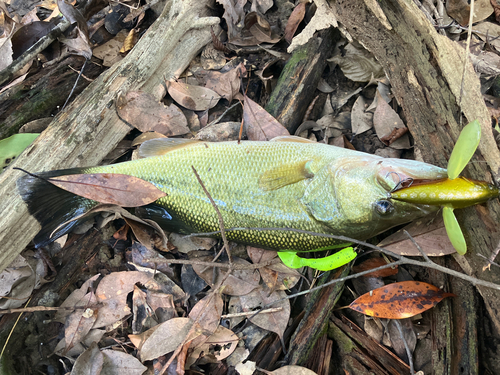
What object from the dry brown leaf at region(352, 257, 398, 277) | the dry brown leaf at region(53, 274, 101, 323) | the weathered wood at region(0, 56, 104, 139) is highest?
the weathered wood at region(0, 56, 104, 139)

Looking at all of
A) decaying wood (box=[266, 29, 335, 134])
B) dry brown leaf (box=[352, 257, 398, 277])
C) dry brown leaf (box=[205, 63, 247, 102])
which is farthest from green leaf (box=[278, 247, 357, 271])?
dry brown leaf (box=[205, 63, 247, 102])

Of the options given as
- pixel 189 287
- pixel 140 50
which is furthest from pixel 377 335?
pixel 140 50

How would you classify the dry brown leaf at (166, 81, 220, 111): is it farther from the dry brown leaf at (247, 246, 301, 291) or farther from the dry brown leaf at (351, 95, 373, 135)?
the dry brown leaf at (247, 246, 301, 291)

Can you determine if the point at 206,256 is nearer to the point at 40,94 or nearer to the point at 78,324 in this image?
the point at 78,324

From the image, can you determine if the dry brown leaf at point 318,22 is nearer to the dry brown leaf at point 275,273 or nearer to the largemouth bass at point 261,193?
the largemouth bass at point 261,193

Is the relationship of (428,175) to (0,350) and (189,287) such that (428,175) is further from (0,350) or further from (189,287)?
(0,350)

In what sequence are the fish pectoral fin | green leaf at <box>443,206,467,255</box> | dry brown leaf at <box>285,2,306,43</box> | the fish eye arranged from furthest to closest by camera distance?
dry brown leaf at <box>285,2,306,43</box>
the fish pectoral fin
the fish eye
green leaf at <box>443,206,467,255</box>
